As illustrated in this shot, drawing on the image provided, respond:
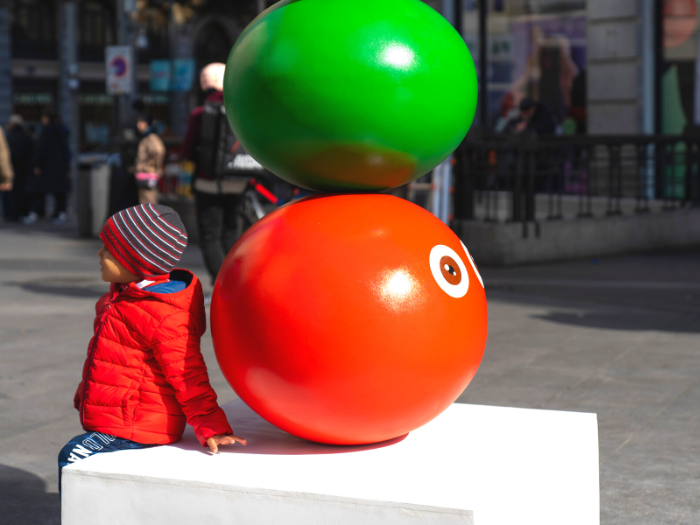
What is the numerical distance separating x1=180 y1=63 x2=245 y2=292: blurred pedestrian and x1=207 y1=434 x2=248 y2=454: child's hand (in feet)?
15.8

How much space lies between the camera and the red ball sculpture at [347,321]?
2744 mm

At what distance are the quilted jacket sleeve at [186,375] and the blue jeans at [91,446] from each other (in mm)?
222

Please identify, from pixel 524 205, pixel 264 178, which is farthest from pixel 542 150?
pixel 264 178

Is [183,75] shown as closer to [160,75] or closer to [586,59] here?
[160,75]

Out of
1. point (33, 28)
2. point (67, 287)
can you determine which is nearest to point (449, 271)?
point (67, 287)

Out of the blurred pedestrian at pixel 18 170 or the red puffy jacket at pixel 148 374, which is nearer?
the red puffy jacket at pixel 148 374

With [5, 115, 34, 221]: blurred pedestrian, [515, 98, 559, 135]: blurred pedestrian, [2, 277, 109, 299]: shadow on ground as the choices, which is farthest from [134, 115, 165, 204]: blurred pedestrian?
[5, 115, 34, 221]: blurred pedestrian

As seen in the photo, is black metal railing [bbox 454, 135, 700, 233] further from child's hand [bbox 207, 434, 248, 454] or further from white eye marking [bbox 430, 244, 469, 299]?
child's hand [bbox 207, 434, 248, 454]

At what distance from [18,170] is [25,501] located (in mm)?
15859

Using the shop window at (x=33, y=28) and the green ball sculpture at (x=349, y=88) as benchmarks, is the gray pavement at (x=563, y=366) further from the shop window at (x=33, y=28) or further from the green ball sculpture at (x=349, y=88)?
the shop window at (x=33, y=28)

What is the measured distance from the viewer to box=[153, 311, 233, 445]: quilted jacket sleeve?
2.92m

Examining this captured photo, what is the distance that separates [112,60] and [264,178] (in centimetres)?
997

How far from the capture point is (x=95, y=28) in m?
39.8

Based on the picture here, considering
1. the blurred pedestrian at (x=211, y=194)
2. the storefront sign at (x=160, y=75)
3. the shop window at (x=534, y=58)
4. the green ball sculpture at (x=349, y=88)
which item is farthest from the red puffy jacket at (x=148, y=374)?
the storefront sign at (x=160, y=75)
